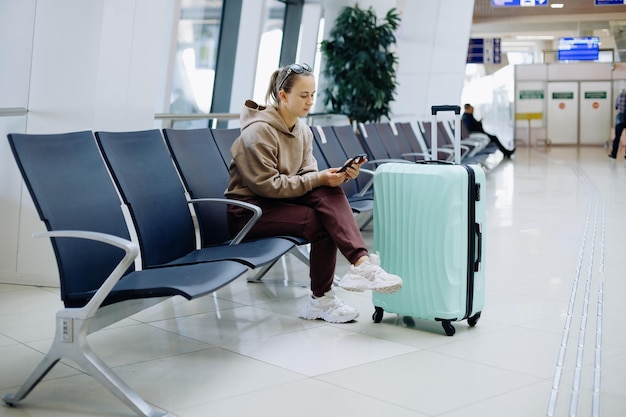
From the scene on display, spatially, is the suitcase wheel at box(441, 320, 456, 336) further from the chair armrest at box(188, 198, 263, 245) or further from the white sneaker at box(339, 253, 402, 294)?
the chair armrest at box(188, 198, 263, 245)

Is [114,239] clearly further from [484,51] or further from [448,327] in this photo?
[484,51]

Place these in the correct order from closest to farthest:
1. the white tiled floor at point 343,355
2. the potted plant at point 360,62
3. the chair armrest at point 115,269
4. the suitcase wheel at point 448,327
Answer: the chair armrest at point 115,269
the white tiled floor at point 343,355
the suitcase wheel at point 448,327
the potted plant at point 360,62

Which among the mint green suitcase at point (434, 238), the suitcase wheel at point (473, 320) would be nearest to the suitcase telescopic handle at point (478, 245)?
the mint green suitcase at point (434, 238)

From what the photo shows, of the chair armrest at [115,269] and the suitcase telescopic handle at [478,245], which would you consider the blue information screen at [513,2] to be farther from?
the chair armrest at [115,269]

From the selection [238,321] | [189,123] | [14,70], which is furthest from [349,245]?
[189,123]

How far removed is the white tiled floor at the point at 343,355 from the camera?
260cm

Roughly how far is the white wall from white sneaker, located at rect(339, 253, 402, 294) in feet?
6.05

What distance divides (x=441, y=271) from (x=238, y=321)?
3.25 ft

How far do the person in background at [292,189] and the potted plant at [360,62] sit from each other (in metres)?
6.22

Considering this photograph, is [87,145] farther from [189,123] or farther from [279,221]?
[189,123]

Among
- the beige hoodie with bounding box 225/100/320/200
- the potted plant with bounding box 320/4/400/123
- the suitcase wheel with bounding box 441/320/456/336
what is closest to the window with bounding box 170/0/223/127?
the potted plant with bounding box 320/4/400/123

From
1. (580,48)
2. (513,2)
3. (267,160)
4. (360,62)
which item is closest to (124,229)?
(267,160)

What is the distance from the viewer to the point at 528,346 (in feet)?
10.7

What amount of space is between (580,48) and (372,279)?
22190mm
